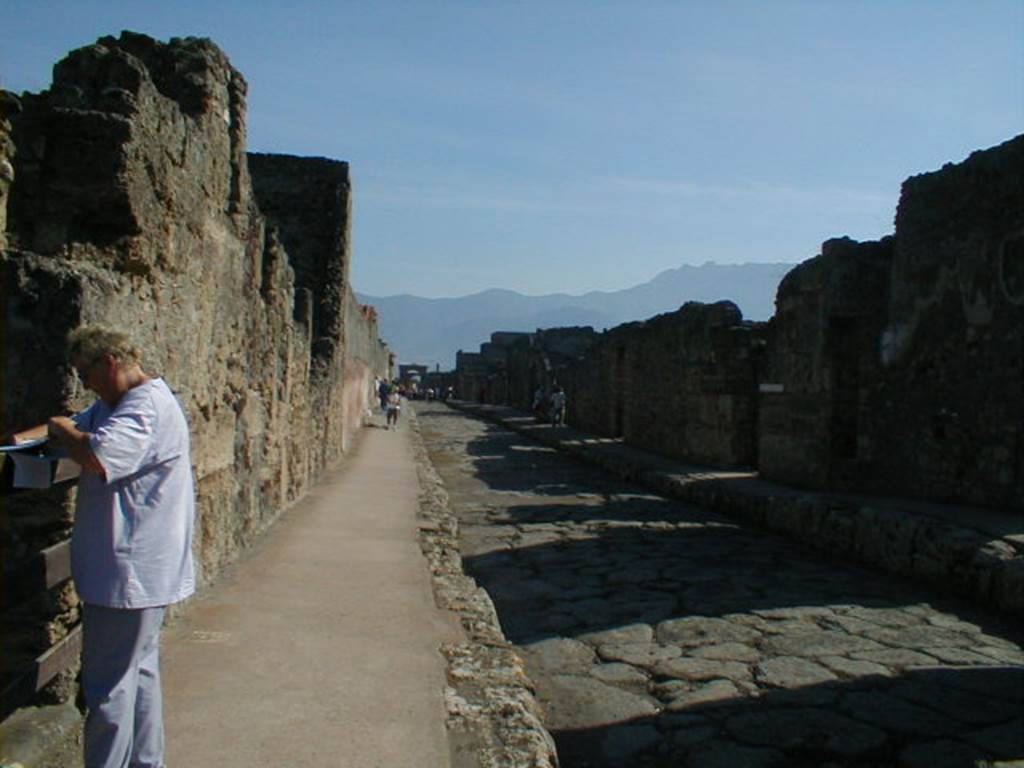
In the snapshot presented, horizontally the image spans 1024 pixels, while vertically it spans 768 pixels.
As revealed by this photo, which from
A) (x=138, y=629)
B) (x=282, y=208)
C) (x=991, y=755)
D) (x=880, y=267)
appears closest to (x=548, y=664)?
(x=991, y=755)

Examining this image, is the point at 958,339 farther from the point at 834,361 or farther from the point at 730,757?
the point at 730,757

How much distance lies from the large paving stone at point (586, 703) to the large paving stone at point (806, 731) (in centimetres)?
39

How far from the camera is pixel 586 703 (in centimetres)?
406

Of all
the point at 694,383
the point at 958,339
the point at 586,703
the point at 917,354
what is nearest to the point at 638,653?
the point at 586,703

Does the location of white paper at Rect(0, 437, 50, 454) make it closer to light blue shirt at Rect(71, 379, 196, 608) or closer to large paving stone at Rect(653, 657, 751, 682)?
light blue shirt at Rect(71, 379, 196, 608)

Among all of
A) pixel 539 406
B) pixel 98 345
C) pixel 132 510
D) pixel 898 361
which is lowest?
pixel 539 406

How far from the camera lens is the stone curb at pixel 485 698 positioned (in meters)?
2.81

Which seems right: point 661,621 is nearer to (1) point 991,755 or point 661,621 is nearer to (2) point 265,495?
(1) point 991,755

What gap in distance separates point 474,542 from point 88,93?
16.6 ft

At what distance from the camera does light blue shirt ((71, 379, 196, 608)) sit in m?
2.31

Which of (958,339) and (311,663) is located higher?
(958,339)

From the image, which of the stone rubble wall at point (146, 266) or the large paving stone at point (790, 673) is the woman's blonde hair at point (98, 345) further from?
the large paving stone at point (790, 673)

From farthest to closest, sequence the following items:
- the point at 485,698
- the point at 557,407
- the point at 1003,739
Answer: the point at 557,407
the point at 1003,739
the point at 485,698

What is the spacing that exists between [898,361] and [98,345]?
7.99 meters
